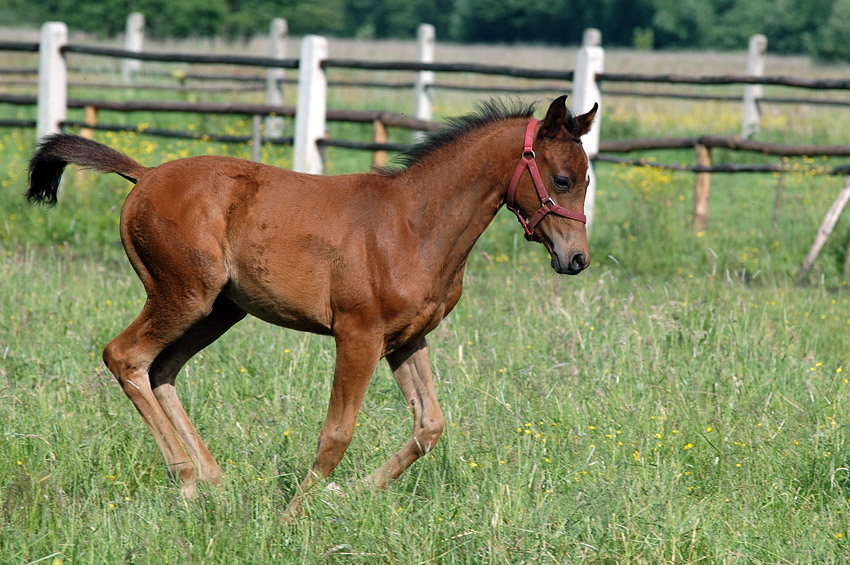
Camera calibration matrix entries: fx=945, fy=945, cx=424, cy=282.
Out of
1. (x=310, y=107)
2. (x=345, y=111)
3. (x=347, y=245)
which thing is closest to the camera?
(x=347, y=245)

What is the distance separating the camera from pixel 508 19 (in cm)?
6288

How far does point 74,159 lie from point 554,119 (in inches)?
79.0

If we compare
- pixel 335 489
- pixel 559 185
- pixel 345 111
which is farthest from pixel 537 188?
pixel 345 111

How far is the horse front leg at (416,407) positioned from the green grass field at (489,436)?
10 cm

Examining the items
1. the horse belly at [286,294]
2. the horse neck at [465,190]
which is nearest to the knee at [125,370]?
the horse belly at [286,294]

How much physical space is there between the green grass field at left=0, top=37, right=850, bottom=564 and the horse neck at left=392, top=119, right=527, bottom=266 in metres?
0.87

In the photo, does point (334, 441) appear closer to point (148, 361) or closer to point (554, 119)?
point (148, 361)

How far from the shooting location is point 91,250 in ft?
26.7

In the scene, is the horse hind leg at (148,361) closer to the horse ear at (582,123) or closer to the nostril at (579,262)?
the nostril at (579,262)

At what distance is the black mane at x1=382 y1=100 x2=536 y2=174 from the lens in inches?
147

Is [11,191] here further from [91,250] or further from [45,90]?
[91,250]

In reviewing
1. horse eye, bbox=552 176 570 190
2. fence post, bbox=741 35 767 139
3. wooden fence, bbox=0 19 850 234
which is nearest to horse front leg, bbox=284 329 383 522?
horse eye, bbox=552 176 570 190

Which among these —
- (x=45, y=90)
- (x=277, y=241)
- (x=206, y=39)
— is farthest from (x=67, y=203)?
(x=206, y=39)

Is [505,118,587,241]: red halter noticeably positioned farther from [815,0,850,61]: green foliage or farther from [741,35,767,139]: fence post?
[815,0,850,61]: green foliage
